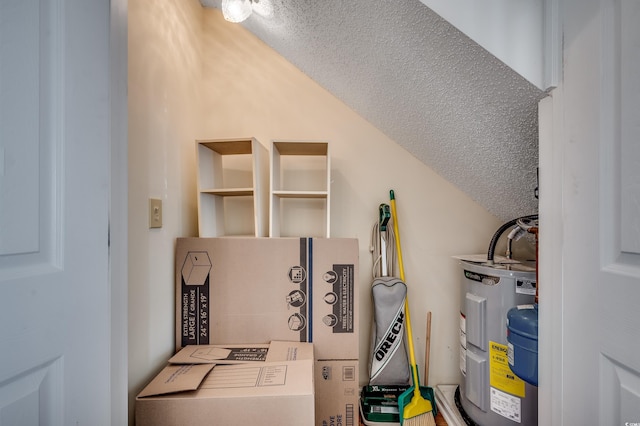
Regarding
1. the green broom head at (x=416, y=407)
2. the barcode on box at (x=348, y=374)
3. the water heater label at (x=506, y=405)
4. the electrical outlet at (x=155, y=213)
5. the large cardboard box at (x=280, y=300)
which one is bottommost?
the green broom head at (x=416, y=407)

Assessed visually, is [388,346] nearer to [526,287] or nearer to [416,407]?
[416,407]

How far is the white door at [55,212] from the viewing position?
0.51 meters

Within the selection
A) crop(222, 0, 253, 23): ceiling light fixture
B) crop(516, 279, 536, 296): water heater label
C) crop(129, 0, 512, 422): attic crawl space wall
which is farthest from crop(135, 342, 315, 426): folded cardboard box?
crop(222, 0, 253, 23): ceiling light fixture

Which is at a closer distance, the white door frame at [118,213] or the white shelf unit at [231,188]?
the white door frame at [118,213]

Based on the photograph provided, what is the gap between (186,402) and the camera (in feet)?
3.13

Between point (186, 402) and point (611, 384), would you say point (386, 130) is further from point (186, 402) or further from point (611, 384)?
point (186, 402)

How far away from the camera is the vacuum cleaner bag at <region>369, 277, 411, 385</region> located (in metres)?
1.57

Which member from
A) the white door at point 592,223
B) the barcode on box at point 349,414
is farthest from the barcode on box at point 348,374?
the white door at point 592,223

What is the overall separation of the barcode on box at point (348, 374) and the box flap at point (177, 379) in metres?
0.62

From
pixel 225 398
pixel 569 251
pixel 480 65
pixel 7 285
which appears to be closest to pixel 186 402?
pixel 225 398

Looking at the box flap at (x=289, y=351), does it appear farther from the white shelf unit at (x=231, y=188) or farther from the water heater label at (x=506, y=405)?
the water heater label at (x=506, y=405)

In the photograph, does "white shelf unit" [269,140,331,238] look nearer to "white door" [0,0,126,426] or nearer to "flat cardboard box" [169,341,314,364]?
"flat cardboard box" [169,341,314,364]

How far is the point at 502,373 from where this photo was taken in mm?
1265

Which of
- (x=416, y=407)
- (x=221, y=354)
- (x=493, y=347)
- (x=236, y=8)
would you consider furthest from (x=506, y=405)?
(x=236, y=8)
